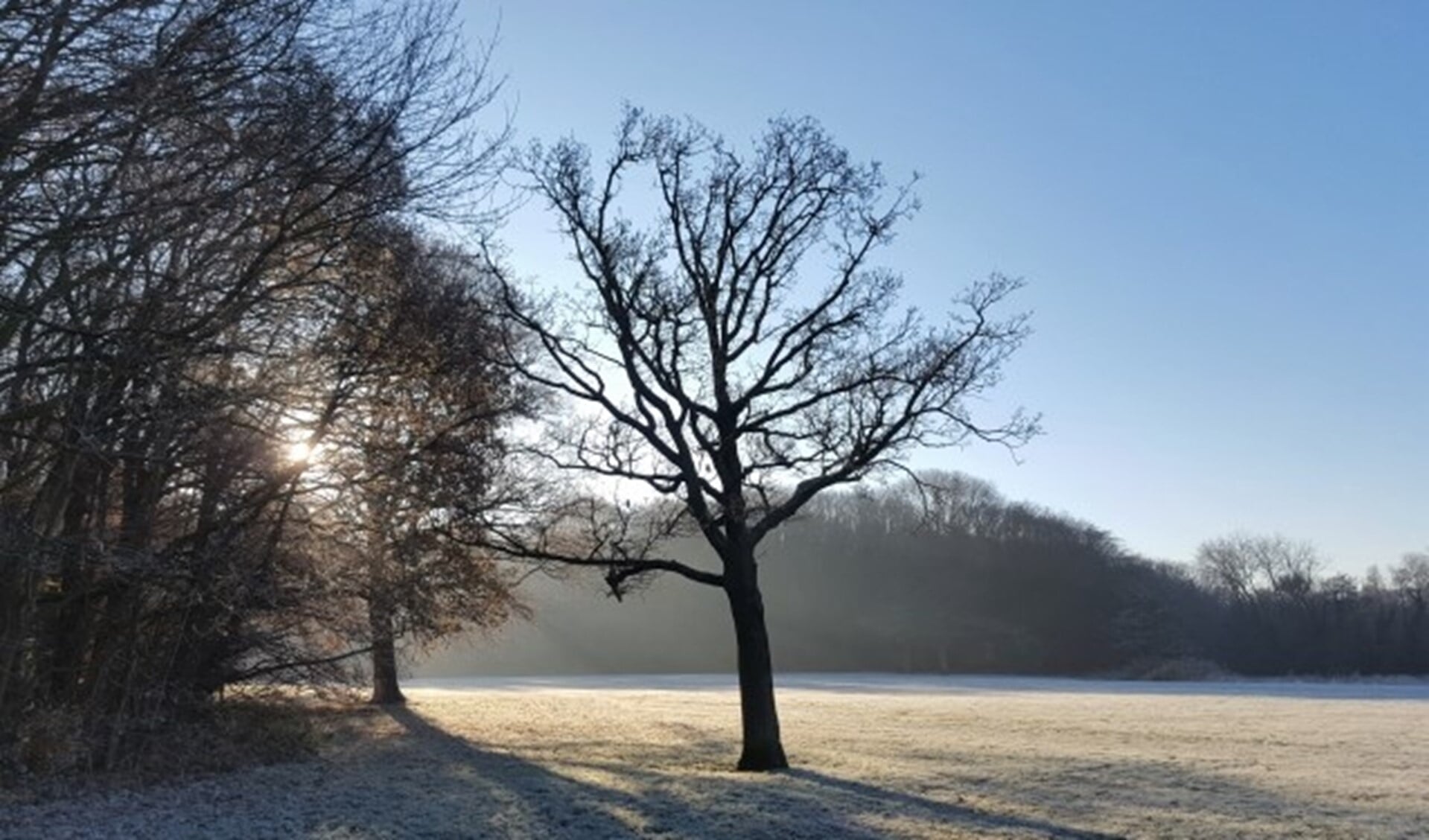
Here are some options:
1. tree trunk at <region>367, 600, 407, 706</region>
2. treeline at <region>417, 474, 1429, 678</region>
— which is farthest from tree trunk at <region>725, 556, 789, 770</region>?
treeline at <region>417, 474, 1429, 678</region>

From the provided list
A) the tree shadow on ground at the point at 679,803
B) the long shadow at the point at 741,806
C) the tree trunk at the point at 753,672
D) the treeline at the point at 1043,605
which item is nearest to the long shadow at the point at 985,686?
the treeline at the point at 1043,605

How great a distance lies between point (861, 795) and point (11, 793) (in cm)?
1108

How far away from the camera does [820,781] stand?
20188mm

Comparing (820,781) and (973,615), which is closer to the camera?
(820,781)

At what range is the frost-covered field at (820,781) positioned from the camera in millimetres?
15039

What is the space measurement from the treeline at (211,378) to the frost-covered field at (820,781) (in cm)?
242

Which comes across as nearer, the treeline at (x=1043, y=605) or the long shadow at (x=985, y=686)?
the long shadow at (x=985, y=686)

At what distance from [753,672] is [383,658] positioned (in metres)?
12.3

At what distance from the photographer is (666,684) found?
66.7 meters

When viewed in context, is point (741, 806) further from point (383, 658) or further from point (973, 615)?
point (973, 615)

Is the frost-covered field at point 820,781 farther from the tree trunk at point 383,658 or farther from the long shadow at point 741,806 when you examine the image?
the tree trunk at point 383,658

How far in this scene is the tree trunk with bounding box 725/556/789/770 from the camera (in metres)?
22.2

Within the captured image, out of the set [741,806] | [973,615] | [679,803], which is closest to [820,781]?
[741,806]

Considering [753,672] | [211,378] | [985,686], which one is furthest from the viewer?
[985,686]
